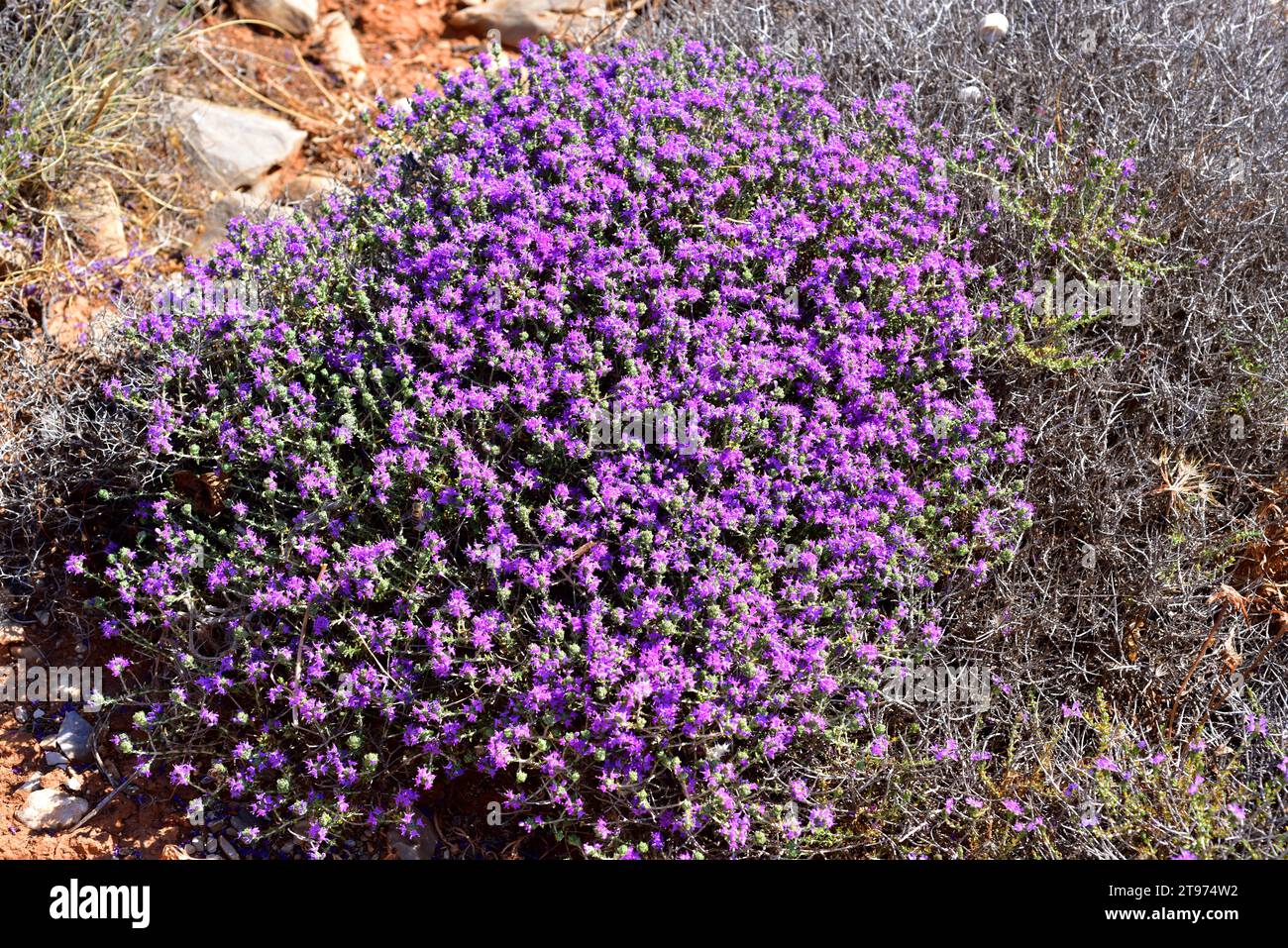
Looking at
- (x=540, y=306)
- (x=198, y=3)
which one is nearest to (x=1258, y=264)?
(x=540, y=306)

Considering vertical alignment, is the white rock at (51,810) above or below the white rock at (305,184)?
below

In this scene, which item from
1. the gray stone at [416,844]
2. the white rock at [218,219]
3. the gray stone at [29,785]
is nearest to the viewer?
the gray stone at [416,844]

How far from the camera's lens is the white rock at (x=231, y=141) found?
4.94 m

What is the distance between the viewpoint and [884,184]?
3670 millimetres

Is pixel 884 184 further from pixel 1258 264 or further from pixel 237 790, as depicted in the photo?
pixel 237 790

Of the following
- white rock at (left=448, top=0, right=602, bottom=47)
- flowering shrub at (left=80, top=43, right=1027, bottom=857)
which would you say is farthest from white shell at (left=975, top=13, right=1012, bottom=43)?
white rock at (left=448, top=0, right=602, bottom=47)

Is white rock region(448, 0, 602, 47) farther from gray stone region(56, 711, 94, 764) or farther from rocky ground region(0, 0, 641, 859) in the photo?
gray stone region(56, 711, 94, 764)

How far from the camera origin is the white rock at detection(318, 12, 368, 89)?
17.8ft

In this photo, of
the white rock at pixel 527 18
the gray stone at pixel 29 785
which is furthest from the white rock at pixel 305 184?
the gray stone at pixel 29 785

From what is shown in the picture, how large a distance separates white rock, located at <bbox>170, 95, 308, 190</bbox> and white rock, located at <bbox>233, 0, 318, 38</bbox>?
24.7 inches

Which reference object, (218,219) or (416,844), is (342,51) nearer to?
(218,219)

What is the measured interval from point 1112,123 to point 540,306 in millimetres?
2262

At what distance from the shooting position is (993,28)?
4293 millimetres

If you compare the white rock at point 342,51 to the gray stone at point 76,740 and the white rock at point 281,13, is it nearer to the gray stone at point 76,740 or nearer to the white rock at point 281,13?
the white rock at point 281,13
